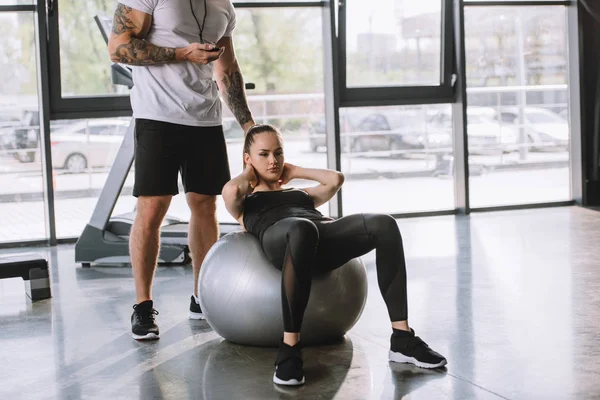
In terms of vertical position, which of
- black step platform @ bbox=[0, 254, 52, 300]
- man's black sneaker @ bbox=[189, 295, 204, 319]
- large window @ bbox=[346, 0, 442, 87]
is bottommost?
man's black sneaker @ bbox=[189, 295, 204, 319]

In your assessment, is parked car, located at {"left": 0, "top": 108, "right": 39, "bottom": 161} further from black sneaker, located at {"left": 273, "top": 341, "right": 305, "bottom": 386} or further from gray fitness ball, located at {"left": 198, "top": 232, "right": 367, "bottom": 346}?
black sneaker, located at {"left": 273, "top": 341, "right": 305, "bottom": 386}

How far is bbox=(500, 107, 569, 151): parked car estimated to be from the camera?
6450 mm

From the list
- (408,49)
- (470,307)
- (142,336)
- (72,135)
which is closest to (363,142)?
(408,49)

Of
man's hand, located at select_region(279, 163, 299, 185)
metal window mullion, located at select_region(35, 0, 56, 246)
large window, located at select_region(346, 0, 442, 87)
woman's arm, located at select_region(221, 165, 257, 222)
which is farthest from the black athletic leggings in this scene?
large window, located at select_region(346, 0, 442, 87)

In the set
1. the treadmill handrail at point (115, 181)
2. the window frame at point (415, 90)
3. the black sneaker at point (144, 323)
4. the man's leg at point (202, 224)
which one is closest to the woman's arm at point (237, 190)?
the man's leg at point (202, 224)

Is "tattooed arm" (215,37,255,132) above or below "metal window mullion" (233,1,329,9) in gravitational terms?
below

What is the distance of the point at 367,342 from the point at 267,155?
0.65 m

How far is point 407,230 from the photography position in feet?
18.0

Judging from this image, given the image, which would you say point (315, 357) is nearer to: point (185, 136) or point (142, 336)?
point (142, 336)

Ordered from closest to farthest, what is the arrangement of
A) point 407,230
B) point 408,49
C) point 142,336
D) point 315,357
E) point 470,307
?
point 315,357, point 142,336, point 470,307, point 407,230, point 408,49

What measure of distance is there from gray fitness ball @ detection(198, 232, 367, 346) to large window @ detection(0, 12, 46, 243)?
318 centimetres

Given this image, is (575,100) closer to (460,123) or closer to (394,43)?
(460,123)

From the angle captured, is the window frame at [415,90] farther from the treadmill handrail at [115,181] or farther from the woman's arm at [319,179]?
the woman's arm at [319,179]

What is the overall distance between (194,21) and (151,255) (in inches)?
31.3
